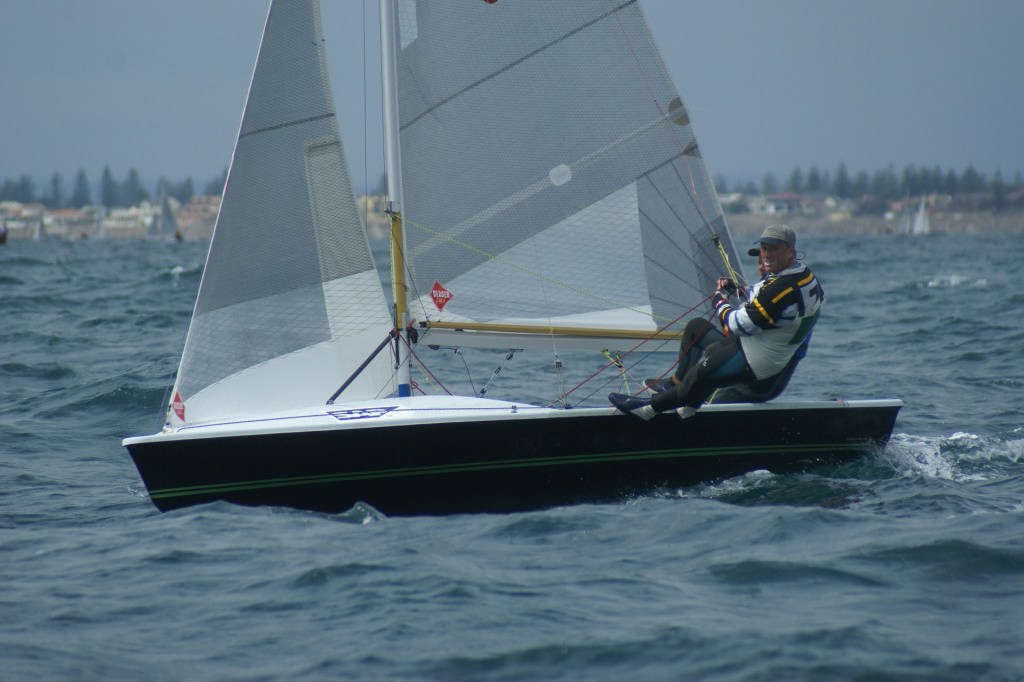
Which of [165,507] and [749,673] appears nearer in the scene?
[749,673]

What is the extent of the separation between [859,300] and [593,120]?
14.9m

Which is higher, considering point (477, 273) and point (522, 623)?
point (477, 273)

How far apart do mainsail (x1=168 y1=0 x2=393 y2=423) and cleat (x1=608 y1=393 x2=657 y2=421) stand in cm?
152

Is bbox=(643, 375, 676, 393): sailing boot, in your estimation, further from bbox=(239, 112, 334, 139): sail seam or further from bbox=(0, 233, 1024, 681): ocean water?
bbox=(239, 112, 334, 139): sail seam

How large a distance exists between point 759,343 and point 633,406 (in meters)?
0.80

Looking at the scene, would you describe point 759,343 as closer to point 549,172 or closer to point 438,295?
point 549,172

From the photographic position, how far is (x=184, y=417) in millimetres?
7078

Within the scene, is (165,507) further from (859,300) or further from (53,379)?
(859,300)

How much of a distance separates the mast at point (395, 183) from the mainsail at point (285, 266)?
0.36 ft

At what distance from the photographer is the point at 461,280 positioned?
25.0 feet

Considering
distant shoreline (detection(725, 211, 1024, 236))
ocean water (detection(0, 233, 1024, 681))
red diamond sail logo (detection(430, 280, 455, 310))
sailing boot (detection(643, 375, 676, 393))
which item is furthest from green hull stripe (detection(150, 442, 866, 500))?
distant shoreline (detection(725, 211, 1024, 236))

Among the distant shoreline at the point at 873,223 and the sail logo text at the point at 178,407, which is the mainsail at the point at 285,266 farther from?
the distant shoreline at the point at 873,223

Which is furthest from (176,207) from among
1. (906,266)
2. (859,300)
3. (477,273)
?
(477,273)

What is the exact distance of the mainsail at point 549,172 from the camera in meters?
7.39
